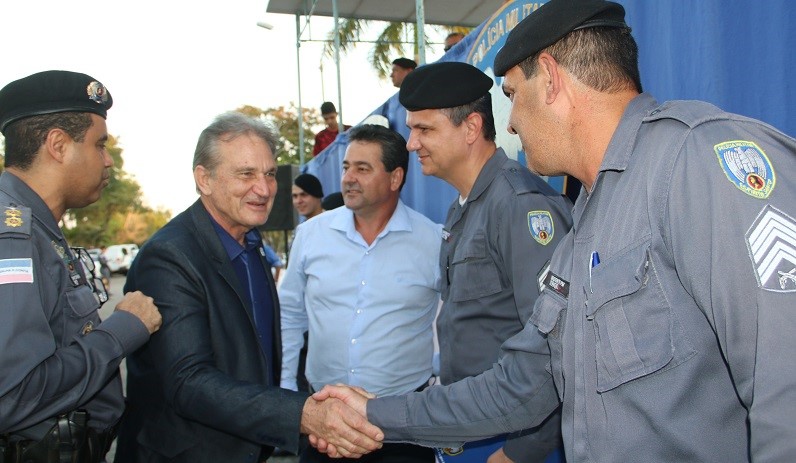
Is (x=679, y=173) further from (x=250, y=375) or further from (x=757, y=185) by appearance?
(x=250, y=375)

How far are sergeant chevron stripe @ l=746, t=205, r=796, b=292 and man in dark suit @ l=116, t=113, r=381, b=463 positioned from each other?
1484 millimetres

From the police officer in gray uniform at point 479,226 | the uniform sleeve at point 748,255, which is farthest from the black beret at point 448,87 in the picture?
the uniform sleeve at point 748,255

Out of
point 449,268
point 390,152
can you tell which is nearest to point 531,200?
point 449,268

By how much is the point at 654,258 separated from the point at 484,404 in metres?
0.92

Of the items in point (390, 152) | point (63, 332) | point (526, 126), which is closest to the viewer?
point (526, 126)

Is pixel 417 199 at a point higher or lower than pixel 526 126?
lower

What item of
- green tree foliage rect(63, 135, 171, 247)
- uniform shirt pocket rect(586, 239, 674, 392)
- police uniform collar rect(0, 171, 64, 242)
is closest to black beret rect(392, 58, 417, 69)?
police uniform collar rect(0, 171, 64, 242)

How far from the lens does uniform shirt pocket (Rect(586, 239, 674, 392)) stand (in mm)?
1159

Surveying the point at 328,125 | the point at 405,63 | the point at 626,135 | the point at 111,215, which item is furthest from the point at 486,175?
the point at 111,215

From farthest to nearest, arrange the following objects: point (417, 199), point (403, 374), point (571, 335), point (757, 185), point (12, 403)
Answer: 1. point (417, 199)
2. point (403, 374)
3. point (12, 403)
4. point (571, 335)
5. point (757, 185)

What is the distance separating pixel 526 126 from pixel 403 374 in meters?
1.84

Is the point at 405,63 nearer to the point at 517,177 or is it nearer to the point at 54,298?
the point at 517,177

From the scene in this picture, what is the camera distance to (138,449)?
7.18 feet

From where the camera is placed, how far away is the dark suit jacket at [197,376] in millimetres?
2133
